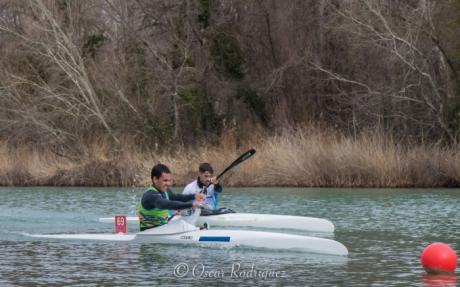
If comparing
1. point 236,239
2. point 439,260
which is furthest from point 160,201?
point 439,260

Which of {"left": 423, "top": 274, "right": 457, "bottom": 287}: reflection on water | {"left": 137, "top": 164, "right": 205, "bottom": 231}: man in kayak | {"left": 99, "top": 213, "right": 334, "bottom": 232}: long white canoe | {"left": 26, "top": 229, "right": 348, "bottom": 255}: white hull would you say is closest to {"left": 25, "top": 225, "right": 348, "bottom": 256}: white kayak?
{"left": 26, "top": 229, "right": 348, "bottom": 255}: white hull

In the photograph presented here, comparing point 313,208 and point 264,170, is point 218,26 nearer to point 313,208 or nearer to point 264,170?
point 264,170

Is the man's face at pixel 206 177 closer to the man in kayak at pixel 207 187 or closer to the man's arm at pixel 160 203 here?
the man in kayak at pixel 207 187

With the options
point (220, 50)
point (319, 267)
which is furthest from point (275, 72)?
point (319, 267)

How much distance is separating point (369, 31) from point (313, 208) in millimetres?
12512

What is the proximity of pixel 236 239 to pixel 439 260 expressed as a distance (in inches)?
151

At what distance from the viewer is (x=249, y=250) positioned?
16188mm

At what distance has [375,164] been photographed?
3125 cm

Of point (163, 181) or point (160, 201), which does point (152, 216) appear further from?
point (163, 181)

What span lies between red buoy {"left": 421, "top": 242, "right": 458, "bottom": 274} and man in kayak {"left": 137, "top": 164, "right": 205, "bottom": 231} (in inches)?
164

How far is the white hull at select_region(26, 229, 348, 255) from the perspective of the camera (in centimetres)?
1530

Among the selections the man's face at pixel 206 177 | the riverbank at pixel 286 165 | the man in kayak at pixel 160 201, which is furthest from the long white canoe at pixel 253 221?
the riverbank at pixel 286 165

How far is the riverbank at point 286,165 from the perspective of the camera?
31.3 meters

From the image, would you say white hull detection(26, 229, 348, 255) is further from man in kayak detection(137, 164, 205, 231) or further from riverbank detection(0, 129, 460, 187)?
riverbank detection(0, 129, 460, 187)
